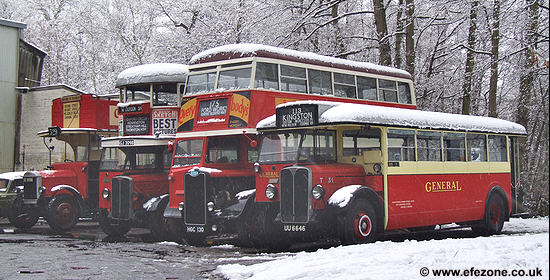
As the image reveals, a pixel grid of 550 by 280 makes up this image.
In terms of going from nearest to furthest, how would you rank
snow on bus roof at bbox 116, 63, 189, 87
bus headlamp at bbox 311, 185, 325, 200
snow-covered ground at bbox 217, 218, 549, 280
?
snow-covered ground at bbox 217, 218, 549, 280, bus headlamp at bbox 311, 185, 325, 200, snow on bus roof at bbox 116, 63, 189, 87

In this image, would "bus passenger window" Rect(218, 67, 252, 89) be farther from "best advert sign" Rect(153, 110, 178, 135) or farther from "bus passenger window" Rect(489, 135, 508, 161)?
"bus passenger window" Rect(489, 135, 508, 161)

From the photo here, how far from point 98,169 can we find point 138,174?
2.19 m

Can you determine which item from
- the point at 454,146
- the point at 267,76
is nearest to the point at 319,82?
the point at 267,76

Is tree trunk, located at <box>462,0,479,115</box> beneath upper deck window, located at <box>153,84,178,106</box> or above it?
above

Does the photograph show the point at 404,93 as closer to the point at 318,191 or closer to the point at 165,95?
the point at 165,95

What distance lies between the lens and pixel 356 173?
1362cm

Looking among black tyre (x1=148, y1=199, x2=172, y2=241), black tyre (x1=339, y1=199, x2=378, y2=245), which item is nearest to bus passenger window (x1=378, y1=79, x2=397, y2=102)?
black tyre (x1=339, y1=199, x2=378, y2=245)

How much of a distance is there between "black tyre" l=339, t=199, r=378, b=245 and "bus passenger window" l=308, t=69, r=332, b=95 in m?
4.69

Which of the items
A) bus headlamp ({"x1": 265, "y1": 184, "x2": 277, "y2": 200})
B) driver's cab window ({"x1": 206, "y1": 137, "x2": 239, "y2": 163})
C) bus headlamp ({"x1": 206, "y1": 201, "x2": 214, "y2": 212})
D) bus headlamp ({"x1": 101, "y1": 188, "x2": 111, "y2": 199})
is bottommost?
bus headlamp ({"x1": 206, "y1": 201, "x2": 214, "y2": 212})

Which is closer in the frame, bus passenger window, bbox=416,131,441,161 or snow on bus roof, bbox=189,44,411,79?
bus passenger window, bbox=416,131,441,161

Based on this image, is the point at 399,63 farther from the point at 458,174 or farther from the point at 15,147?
the point at 15,147

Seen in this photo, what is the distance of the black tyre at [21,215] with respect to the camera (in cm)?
2014

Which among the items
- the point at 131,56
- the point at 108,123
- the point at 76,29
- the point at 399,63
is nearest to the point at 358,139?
the point at 108,123

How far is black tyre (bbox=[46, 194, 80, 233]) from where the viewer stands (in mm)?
19109
